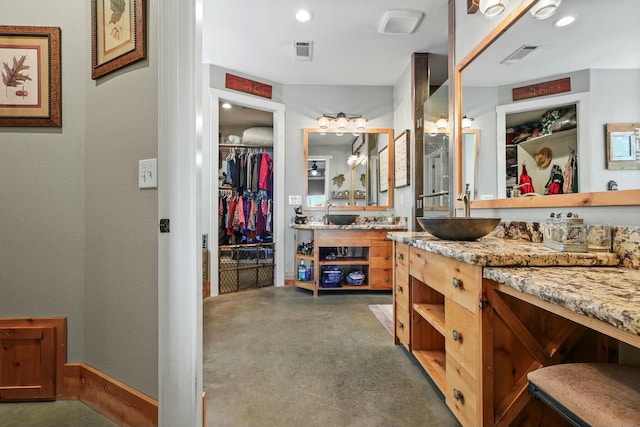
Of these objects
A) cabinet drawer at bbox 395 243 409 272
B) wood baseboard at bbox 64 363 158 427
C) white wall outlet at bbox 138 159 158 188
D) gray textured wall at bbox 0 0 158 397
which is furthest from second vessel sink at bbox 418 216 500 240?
gray textured wall at bbox 0 0 158 397

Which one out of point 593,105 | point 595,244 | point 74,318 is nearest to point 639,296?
point 595,244

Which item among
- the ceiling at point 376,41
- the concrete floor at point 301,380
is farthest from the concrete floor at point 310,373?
the ceiling at point 376,41

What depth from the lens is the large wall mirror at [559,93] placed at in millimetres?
1042

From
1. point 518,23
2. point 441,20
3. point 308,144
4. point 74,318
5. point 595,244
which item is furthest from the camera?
point 308,144

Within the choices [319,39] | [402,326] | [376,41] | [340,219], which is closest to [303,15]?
[319,39]

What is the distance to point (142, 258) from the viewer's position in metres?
1.21

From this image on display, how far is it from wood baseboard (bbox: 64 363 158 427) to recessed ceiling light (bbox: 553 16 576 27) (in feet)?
7.46

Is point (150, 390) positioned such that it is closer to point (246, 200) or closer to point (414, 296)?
point (414, 296)

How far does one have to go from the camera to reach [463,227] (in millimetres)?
1425

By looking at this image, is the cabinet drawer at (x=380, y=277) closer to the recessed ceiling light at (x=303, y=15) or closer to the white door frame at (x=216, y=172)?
the white door frame at (x=216, y=172)

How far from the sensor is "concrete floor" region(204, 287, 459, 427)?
1368 millimetres

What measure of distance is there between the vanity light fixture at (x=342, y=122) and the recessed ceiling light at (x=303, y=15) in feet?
4.39

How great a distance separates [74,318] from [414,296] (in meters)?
1.78

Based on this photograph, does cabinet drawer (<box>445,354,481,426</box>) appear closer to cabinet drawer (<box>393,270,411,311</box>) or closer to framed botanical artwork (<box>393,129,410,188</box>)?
cabinet drawer (<box>393,270,411,311</box>)
